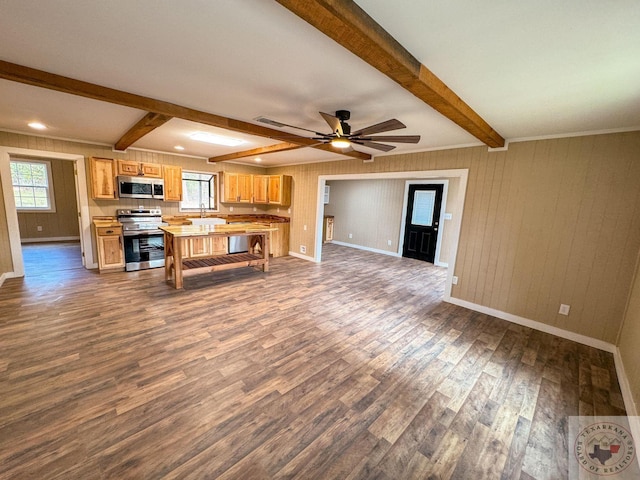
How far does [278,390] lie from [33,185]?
9.27m

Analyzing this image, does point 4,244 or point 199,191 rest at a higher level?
point 199,191

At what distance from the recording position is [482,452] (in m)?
1.60

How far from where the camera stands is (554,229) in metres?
3.09

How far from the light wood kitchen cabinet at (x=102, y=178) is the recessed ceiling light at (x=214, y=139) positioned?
1.98 meters

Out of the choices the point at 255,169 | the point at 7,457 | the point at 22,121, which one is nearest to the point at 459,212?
Answer: the point at 7,457

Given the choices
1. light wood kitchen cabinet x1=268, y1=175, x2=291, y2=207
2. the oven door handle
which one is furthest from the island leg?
light wood kitchen cabinet x1=268, y1=175, x2=291, y2=207

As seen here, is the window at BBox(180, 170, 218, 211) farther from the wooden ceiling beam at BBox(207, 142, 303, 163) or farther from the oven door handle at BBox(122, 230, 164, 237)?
the oven door handle at BBox(122, 230, 164, 237)

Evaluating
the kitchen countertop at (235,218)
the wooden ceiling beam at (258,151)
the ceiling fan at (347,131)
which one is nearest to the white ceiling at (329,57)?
the ceiling fan at (347,131)

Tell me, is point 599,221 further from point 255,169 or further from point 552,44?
point 255,169

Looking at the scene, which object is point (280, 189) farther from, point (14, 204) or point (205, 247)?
point (14, 204)

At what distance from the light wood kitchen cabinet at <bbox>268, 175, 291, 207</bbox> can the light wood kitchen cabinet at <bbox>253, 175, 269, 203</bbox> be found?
0.12 m

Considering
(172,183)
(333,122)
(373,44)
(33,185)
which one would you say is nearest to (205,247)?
(172,183)

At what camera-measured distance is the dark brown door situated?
258 inches

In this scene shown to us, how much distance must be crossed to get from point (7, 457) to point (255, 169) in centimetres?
659
